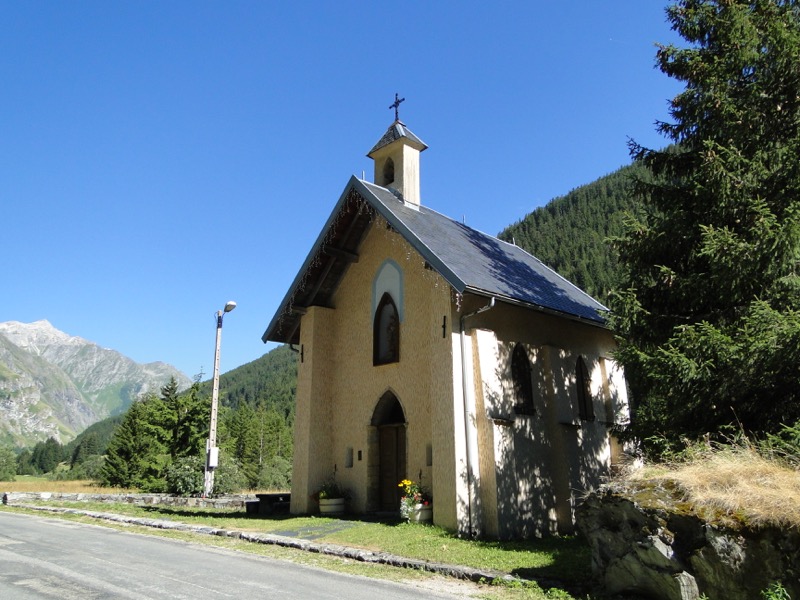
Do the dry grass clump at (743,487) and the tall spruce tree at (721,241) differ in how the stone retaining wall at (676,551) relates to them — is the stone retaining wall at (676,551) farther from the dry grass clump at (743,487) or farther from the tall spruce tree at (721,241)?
the tall spruce tree at (721,241)

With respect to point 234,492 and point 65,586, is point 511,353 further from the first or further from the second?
point 234,492

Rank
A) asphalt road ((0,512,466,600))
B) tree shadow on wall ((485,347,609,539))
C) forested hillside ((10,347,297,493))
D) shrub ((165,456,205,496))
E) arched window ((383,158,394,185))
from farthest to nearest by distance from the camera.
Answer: forested hillside ((10,347,297,493)) < shrub ((165,456,205,496)) < arched window ((383,158,394,185)) < tree shadow on wall ((485,347,609,539)) < asphalt road ((0,512,466,600))

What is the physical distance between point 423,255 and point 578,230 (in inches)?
3803

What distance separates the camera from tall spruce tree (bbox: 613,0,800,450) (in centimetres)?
1019

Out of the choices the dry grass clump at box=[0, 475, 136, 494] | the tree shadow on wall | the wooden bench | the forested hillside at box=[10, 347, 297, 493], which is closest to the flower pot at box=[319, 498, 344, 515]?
the wooden bench

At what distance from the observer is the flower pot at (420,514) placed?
14.3m

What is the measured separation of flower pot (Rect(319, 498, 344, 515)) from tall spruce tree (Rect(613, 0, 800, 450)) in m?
8.69

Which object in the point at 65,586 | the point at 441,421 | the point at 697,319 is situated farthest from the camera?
the point at 441,421

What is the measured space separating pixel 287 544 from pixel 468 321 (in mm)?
6525

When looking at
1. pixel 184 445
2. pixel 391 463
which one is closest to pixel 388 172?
pixel 391 463

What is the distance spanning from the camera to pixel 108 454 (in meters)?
51.6

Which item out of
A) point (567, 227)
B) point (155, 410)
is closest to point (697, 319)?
point (155, 410)

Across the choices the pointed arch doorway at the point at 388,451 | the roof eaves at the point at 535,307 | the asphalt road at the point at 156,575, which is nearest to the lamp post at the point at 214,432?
the pointed arch doorway at the point at 388,451

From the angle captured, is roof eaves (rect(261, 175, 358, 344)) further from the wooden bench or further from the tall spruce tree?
the tall spruce tree
